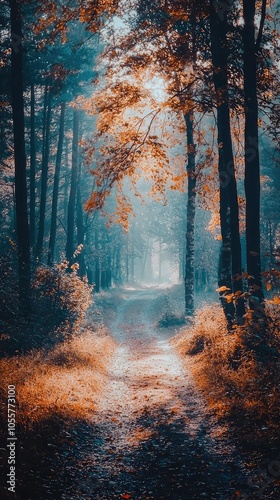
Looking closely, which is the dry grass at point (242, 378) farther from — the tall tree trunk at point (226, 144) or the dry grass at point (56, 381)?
the dry grass at point (56, 381)

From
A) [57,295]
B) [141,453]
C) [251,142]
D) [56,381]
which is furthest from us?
[57,295]

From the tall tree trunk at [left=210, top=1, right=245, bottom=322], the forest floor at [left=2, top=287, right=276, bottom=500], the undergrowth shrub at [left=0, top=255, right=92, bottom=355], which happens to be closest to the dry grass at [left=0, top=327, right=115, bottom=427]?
the forest floor at [left=2, top=287, right=276, bottom=500]

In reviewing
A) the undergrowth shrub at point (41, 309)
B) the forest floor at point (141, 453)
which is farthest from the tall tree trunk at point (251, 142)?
the undergrowth shrub at point (41, 309)

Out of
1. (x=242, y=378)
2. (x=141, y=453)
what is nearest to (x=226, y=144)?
(x=242, y=378)

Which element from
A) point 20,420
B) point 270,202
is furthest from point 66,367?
point 270,202

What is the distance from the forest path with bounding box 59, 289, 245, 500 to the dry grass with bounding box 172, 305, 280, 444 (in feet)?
1.38

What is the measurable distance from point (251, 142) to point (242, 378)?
6.09m

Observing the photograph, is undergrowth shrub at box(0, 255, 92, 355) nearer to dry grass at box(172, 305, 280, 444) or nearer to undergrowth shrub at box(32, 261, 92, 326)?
undergrowth shrub at box(32, 261, 92, 326)

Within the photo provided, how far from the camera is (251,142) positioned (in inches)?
432

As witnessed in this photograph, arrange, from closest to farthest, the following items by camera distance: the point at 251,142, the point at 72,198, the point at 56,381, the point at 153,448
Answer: the point at 153,448 < the point at 56,381 < the point at 251,142 < the point at 72,198

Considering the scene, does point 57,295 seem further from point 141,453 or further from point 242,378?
point 141,453

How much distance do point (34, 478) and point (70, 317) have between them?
11.7m

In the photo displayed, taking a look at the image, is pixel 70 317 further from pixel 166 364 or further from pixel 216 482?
pixel 216 482

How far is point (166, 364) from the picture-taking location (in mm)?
13781
